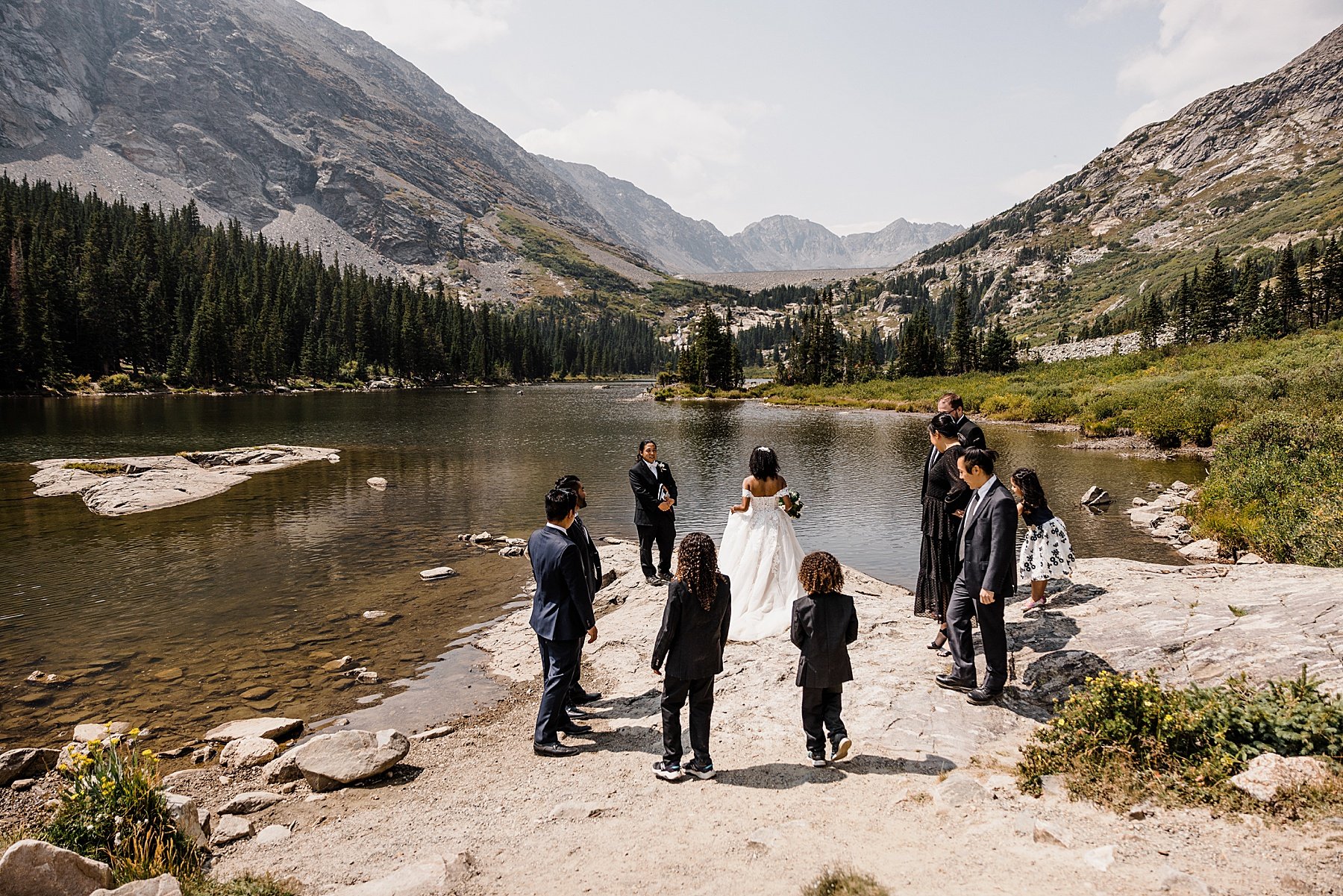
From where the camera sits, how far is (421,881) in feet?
17.1

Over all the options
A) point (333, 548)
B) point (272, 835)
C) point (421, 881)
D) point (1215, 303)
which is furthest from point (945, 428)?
point (1215, 303)

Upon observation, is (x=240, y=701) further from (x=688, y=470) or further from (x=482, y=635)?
(x=688, y=470)

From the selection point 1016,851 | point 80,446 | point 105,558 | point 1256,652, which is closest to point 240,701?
point 1016,851

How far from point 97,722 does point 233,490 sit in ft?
69.9

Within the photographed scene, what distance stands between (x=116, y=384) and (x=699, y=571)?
111262 mm

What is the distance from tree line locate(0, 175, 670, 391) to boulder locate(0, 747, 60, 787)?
92.5 metres

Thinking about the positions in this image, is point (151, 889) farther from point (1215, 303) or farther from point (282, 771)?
point (1215, 303)

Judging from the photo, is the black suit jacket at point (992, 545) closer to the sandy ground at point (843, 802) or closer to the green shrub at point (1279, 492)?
the sandy ground at point (843, 802)

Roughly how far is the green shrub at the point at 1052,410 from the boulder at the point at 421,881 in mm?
64439

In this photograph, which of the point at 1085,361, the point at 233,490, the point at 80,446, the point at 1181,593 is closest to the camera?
the point at 1181,593

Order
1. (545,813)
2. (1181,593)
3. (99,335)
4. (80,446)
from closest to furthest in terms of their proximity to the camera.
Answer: (545,813) → (1181,593) → (80,446) → (99,335)

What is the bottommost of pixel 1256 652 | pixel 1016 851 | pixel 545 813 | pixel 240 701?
pixel 240 701

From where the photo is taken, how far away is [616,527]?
22.8m

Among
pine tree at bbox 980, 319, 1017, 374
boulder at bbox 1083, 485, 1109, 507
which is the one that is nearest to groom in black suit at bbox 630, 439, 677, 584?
boulder at bbox 1083, 485, 1109, 507
